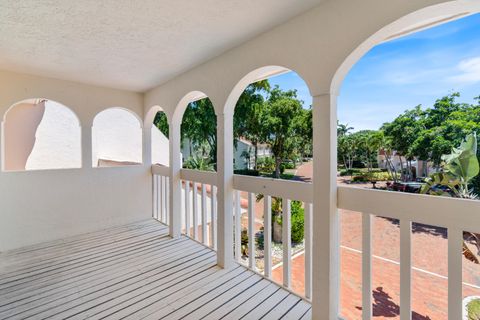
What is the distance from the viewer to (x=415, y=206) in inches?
56.3

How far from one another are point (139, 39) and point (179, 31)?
46 centimetres

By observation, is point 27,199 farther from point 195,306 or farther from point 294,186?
point 294,186

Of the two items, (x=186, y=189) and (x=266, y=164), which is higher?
(x=266, y=164)

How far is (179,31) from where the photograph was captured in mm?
2037

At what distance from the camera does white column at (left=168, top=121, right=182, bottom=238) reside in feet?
11.7

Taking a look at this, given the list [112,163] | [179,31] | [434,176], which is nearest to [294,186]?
[434,176]

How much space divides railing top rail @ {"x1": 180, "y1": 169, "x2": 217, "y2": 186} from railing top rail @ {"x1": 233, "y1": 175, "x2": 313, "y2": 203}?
46 cm

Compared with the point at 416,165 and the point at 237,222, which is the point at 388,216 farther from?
the point at 416,165

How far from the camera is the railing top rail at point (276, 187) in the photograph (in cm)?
203

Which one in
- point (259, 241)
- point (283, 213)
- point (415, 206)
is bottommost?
point (259, 241)

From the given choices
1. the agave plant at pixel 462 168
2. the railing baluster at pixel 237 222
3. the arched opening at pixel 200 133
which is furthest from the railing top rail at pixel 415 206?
the arched opening at pixel 200 133

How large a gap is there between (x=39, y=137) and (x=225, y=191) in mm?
5627

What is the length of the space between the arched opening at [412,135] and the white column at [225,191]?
1.23 metres

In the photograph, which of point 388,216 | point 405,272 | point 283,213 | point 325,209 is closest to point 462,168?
point 388,216
